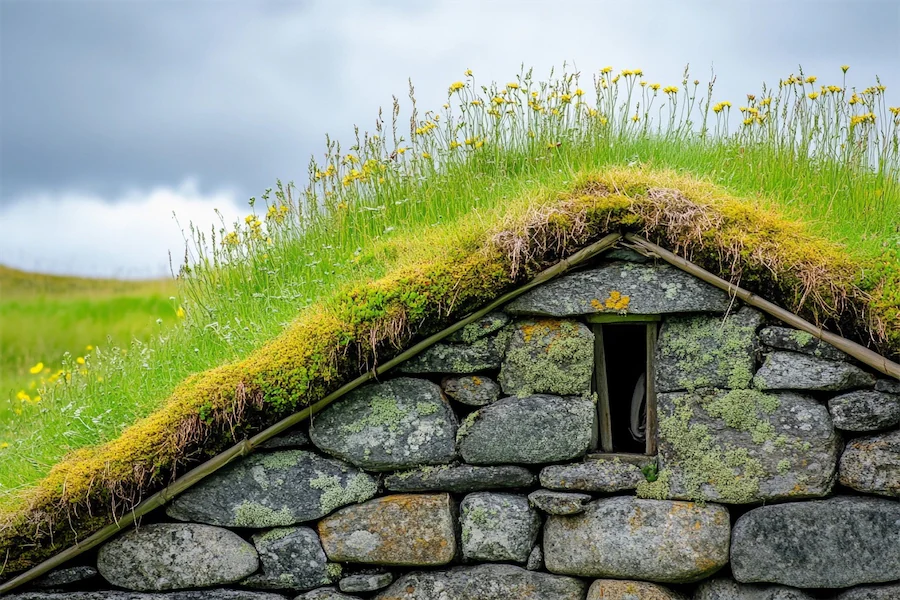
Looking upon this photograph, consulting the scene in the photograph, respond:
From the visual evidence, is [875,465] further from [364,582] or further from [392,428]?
[364,582]

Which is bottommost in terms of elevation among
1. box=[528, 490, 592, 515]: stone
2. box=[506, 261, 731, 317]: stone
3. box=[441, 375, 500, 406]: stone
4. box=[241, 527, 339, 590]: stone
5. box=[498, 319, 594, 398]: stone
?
box=[241, 527, 339, 590]: stone

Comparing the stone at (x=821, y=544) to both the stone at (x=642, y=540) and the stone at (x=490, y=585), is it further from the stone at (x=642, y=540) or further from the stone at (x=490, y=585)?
the stone at (x=490, y=585)

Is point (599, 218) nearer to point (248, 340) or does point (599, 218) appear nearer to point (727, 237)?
point (727, 237)

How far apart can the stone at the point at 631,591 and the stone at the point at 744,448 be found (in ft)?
1.81

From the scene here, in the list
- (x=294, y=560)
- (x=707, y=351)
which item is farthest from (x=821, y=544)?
(x=294, y=560)

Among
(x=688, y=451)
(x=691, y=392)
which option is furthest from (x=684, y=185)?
(x=688, y=451)

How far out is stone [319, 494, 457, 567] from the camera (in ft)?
17.0

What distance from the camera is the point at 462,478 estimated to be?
17.0 feet

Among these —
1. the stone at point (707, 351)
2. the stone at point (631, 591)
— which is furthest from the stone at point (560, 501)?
the stone at point (707, 351)

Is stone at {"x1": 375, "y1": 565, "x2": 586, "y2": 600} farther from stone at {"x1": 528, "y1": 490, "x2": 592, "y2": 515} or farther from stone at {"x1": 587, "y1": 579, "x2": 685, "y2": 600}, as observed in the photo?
stone at {"x1": 528, "y1": 490, "x2": 592, "y2": 515}

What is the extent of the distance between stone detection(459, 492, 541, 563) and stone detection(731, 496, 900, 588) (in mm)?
1255

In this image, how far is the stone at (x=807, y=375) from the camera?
4918mm

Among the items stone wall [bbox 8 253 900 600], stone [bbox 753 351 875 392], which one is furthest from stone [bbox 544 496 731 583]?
stone [bbox 753 351 875 392]

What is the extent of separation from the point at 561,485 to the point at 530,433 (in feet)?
1.22
